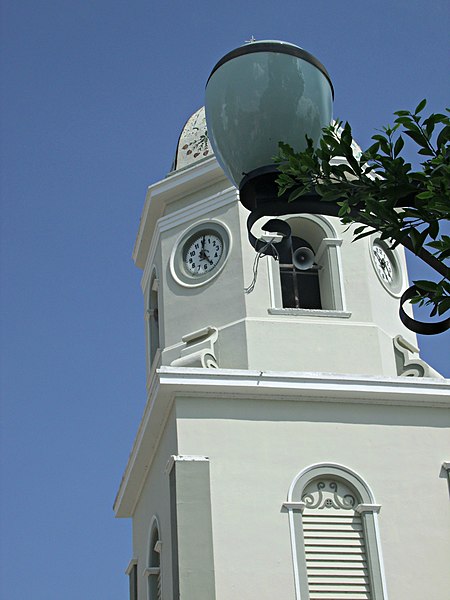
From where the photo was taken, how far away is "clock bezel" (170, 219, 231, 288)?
57.0ft

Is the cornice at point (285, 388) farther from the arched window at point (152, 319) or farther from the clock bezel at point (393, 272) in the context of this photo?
the arched window at point (152, 319)

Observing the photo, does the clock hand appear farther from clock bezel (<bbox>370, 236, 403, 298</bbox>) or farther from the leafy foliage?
the leafy foliage


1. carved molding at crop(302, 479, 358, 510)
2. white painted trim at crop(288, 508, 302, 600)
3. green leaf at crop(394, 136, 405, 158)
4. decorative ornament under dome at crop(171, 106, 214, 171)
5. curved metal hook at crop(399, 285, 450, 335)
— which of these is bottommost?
curved metal hook at crop(399, 285, 450, 335)

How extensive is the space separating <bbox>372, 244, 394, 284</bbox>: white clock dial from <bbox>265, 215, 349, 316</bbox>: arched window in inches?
28.3

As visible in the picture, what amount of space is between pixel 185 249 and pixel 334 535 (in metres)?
4.83

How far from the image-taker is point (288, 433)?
15852 millimetres

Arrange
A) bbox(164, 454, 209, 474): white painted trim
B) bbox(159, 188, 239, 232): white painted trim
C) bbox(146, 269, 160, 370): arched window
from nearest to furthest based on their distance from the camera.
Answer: bbox(164, 454, 209, 474): white painted trim, bbox(159, 188, 239, 232): white painted trim, bbox(146, 269, 160, 370): arched window

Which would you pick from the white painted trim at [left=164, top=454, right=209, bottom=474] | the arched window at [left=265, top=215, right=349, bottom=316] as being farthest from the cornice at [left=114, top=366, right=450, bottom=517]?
the arched window at [left=265, top=215, right=349, bottom=316]

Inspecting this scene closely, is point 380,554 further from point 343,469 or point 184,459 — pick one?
point 184,459

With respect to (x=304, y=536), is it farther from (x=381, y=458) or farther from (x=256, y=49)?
(x=256, y=49)

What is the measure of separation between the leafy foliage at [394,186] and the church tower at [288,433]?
34.9 ft

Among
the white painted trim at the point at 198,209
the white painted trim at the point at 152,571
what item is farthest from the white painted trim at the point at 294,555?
the white painted trim at the point at 198,209

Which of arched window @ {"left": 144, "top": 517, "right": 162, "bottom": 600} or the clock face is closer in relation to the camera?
arched window @ {"left": 144, "top": 517, "right": 162, "bottom": 600}

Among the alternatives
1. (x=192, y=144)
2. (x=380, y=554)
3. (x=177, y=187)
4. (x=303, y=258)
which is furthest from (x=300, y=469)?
(x=192, y=144)
